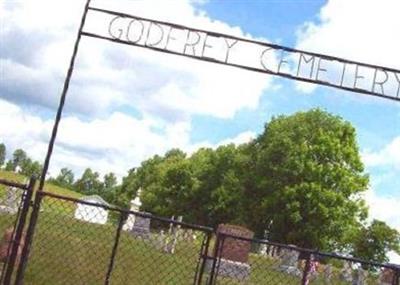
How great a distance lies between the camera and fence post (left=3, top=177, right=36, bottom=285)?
7441 mm

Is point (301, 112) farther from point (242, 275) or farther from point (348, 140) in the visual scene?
point (242, 275)

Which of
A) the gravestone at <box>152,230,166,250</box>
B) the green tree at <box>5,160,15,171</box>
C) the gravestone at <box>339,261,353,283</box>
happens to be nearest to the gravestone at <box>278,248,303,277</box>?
the gravestone at <box>339,261,353,283</box>

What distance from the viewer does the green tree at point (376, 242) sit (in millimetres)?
49281

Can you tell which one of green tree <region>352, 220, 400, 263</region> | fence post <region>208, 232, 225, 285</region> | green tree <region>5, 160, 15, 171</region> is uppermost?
green tree <region>5, 160, 15, 171</region>

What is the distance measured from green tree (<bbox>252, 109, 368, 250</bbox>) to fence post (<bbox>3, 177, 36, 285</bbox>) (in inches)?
1451

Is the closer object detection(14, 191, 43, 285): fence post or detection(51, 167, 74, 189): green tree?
detection(14, 191, 43, 285): fence post

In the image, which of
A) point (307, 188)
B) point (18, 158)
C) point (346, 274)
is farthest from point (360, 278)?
point (18, 158)

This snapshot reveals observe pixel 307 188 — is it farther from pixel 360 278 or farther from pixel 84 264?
pixel 84 264

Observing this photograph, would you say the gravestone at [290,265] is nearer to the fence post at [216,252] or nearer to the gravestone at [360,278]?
the gravestone at [360,278]

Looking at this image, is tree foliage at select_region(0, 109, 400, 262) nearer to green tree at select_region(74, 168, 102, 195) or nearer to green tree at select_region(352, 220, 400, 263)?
green tree at select_region(352, 220, 400, 263)

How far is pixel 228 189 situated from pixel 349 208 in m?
17.4

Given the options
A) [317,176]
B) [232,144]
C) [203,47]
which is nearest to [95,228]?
[203,47]

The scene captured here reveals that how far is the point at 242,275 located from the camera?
67.1 feet

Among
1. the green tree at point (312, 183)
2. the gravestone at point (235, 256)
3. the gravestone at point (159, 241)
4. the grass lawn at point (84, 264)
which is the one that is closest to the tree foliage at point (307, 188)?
the green tree at point (312, 183)
